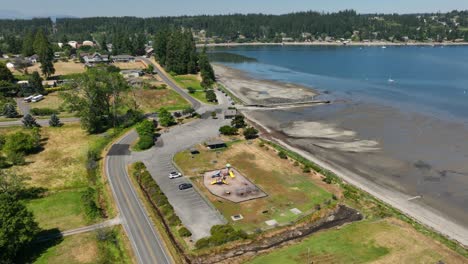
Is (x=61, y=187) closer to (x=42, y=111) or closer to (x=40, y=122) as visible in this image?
(x=40, y=122)

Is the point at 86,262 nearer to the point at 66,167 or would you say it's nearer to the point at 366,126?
the point at 66,167

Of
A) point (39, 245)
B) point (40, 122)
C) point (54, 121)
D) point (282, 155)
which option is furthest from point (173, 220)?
point (40, 122)

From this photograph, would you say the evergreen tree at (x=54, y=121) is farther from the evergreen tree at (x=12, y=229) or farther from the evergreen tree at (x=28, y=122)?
the evergreen tree at (x=12, y=229)

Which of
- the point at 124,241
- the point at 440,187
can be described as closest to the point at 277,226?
the point at 124,241

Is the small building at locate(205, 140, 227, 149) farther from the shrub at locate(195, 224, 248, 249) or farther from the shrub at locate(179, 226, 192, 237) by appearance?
the shrub at locate(179, 226, 192, 237)

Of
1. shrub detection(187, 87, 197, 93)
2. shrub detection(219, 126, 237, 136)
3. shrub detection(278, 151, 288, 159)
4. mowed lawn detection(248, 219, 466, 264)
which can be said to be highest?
shrub detection(187, 87, 197, 93)

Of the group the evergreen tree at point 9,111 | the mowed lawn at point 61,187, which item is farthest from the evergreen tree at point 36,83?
the mowed lawn at point 61,187

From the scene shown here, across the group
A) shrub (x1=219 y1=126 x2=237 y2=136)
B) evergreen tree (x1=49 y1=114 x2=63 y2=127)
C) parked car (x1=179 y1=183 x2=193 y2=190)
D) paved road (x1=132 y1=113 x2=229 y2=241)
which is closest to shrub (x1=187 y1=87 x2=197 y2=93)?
paved road (x1=132 y1=113 x2=229 y2=241)
